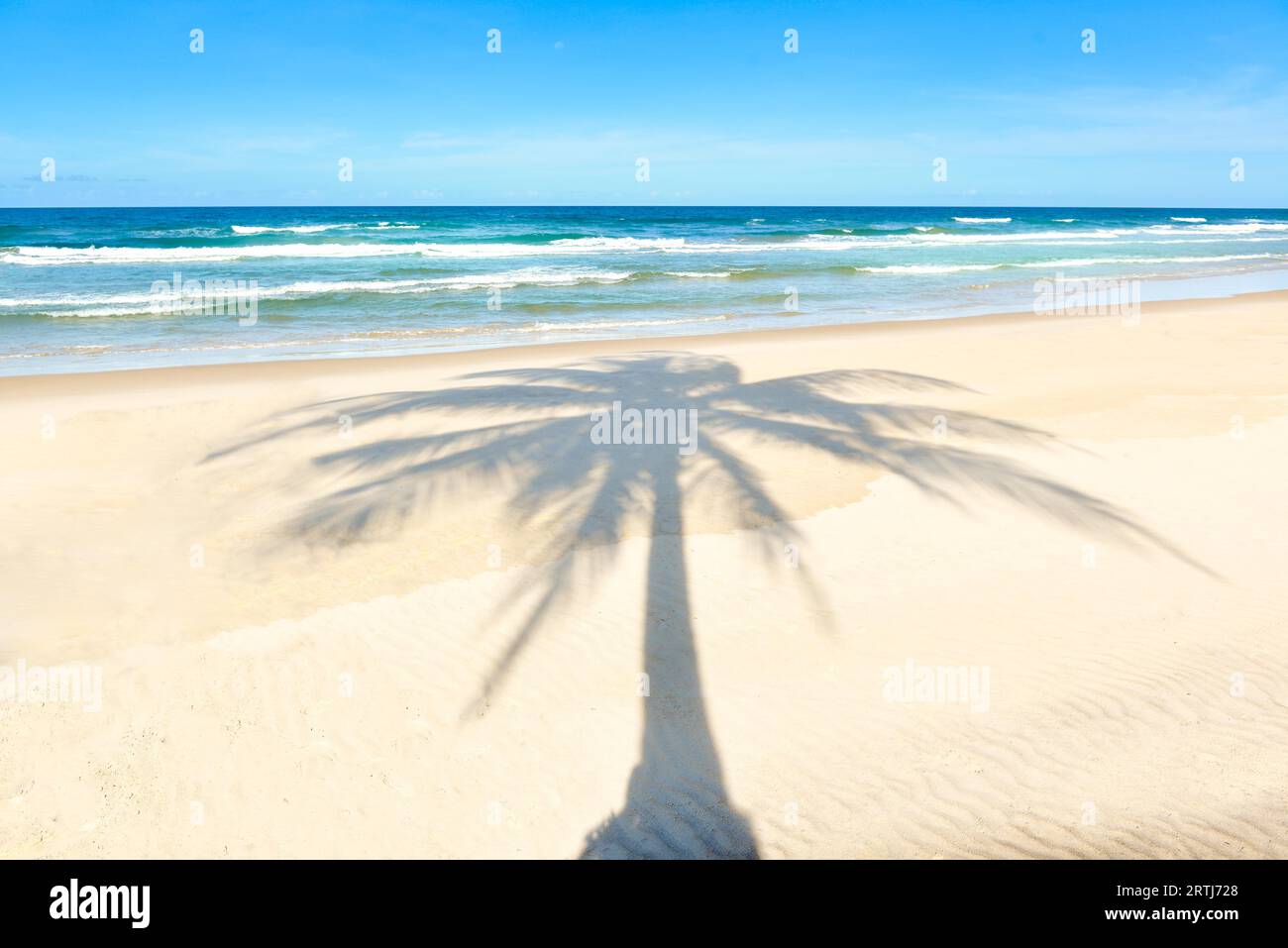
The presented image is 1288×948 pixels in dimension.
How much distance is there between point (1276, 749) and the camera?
432cm

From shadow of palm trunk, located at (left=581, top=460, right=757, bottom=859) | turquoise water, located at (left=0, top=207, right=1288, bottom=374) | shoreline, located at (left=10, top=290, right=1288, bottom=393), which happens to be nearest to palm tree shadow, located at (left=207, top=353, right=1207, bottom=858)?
shadow of palm trunk, located at (left=581, top=460, right=757, bottom=859)

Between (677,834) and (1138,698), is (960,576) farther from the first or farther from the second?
(677,834)

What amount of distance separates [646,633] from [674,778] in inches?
53.9

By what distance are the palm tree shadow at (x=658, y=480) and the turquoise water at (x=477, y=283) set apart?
6011mm

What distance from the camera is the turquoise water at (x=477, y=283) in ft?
56.6

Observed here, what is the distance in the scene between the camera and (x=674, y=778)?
4.09 metres

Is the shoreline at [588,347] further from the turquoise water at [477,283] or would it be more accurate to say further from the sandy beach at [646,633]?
the sandy beach at [646,633]

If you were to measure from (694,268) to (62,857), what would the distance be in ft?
97.7

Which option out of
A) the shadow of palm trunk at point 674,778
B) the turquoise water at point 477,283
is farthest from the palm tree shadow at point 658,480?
the turquoise water at point 477,283

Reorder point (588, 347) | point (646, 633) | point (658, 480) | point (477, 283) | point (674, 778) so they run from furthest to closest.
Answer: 1. point (477, 283)
2. point (588, 347)
3. point (658, 480)
4. point (646, 633)
5. point (674, 778)

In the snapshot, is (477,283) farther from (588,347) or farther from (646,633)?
(646,633)

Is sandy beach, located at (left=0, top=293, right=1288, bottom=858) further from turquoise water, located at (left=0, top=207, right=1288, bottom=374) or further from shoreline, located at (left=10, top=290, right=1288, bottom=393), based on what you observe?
turquoise water, located at (left=0, top=207, right=1288, bottom=374)

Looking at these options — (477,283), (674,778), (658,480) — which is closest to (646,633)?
(674,778)
